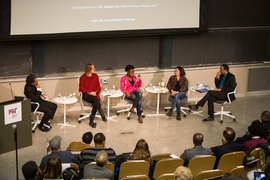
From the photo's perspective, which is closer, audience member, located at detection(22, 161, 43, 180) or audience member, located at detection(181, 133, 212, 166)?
audience member, located at detection(22, 161, 43, 180)

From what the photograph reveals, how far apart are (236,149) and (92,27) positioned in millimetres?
4290

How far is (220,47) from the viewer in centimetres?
1122

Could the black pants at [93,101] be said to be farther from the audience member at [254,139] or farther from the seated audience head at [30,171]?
the seated audience head at [30,171]

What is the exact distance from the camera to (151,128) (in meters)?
9.16

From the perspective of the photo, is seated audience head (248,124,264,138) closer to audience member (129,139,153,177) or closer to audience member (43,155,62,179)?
audience member (129,139,153,177)

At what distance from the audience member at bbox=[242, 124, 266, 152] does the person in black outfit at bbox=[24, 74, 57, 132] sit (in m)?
3.74

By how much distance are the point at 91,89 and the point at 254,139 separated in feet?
11.9

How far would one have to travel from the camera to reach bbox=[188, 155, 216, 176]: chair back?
614cm

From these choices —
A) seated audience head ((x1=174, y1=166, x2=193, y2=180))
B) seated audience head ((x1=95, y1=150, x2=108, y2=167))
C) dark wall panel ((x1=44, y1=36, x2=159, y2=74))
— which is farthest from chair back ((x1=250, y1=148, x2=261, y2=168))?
dark wall panel ((x1=44, y1=36, x2=159, y2=74))

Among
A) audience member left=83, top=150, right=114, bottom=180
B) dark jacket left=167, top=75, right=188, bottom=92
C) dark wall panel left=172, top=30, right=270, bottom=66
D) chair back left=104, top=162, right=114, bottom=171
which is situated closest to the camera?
audience member left=83, top=150, right=114, bottom=180

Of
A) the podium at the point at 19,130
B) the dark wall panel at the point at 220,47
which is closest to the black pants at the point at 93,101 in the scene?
the podium at the point at 19,130

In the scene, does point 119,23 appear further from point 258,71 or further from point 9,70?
point 258,71

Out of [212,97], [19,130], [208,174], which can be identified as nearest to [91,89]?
[19,130]

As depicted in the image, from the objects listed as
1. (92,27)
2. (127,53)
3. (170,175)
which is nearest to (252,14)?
(127,53)
